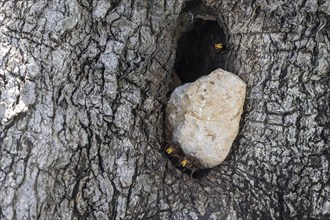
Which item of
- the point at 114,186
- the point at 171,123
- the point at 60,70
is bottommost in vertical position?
the point at 114,186

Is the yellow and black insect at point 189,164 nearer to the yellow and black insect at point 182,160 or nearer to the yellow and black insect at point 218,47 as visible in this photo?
the yellow and black insect at point 182,160

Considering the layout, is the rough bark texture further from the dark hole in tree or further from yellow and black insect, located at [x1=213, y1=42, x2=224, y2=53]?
the dark hole in tree

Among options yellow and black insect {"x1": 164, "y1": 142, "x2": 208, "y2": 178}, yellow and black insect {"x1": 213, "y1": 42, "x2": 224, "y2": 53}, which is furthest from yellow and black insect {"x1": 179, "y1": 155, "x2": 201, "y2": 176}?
yellow and black insect {"x1": 213, "y1": 42, "x2": 224, "y2": 53}

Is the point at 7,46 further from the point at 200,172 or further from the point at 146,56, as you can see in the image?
the point at 200,172

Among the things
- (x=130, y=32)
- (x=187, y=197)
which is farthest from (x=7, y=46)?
(x=187, y=197)

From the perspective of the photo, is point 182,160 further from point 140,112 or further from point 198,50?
point 198,50

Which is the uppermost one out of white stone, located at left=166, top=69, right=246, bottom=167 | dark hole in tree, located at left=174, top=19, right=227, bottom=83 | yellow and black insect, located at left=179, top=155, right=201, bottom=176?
dark hole in tree, located at left=174, top=19, right=227, bottom=83

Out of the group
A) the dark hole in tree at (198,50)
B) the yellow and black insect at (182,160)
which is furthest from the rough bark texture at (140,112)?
the dark hole in tree at (198,50)

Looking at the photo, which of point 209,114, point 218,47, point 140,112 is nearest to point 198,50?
point 218,47
